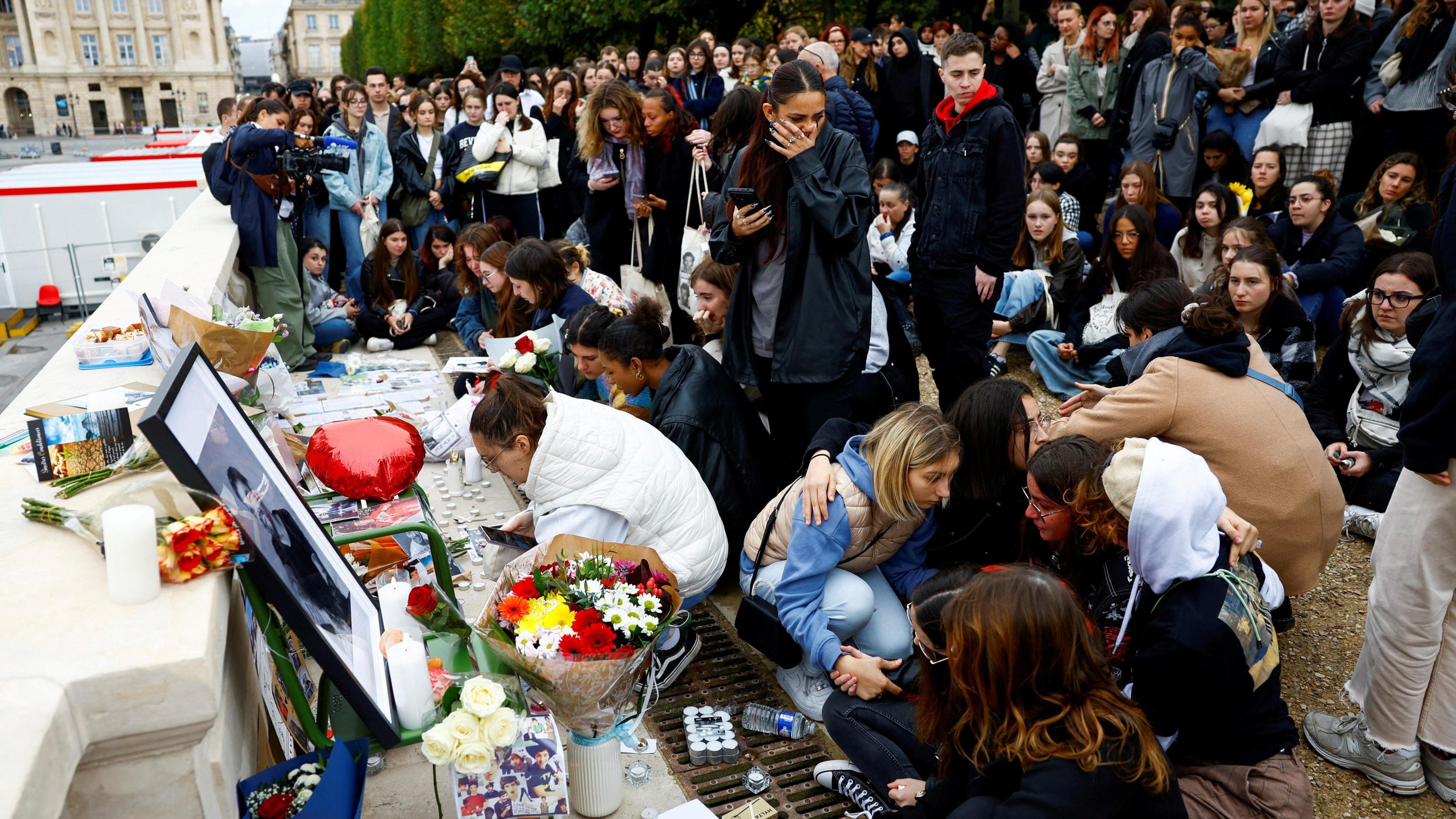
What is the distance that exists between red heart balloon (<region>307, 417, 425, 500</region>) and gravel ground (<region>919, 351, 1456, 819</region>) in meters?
3.01

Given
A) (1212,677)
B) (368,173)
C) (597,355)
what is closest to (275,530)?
(1212,677)

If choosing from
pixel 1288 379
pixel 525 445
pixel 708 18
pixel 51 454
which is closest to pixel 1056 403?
pixel 1288 379

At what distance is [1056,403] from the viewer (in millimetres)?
6242

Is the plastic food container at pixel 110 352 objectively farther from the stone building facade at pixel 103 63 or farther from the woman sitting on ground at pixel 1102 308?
the stone building facade at pixel 103 63

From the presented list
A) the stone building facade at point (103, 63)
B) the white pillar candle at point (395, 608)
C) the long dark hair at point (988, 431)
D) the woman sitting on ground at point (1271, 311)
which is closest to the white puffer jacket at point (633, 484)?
the white pillar candle at point (395, 608)

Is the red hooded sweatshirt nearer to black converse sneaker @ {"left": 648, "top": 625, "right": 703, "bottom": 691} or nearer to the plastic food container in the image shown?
black converse sneaker @ {"left": 648, "top": 625, "right": 703, "bottom": 691}

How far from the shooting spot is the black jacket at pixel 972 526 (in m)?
3.37

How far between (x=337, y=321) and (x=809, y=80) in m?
4.95

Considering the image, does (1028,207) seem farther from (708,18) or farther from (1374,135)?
(708,18)

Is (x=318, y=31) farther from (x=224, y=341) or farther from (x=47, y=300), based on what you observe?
(x=224, y=341)

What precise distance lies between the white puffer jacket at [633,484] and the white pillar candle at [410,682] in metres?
1.00

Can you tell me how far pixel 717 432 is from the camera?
12.9 feet

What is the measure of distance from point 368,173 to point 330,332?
1.81 meters

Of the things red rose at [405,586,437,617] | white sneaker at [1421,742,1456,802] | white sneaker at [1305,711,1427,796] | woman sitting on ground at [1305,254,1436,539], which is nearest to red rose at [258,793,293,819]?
red rose at [405,586,437,617]
